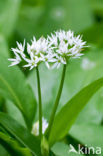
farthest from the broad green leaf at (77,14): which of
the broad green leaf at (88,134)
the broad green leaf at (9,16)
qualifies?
the broad green leaf at (88,134)

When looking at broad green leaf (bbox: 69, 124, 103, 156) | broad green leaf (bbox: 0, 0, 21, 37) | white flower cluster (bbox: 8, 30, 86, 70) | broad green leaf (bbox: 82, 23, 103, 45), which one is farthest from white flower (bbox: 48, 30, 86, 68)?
broad green leaf (bbox: 82, 23, 103, 45)

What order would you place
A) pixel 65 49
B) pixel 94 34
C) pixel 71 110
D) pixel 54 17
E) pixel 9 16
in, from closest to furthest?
pixel 65 49 → pixel 71 110 → pixel 9 16 → pixel 94 34 → pixel 54 17

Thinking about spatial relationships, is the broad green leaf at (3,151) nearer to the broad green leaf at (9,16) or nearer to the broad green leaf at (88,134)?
the broad green leaf at (88,134)

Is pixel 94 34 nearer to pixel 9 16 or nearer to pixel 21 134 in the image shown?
pixel 9 16

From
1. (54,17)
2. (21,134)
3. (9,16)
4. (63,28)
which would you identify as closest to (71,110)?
(21,134)

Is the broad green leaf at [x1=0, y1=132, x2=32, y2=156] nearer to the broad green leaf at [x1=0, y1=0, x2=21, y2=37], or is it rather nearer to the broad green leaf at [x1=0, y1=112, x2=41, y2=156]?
the broad green leaf at [x1=0, y1=112, x2=41, y2=156]

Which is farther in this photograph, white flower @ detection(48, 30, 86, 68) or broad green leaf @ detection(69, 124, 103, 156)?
broad green leaf @ detection(69, 124, 103, 156)
